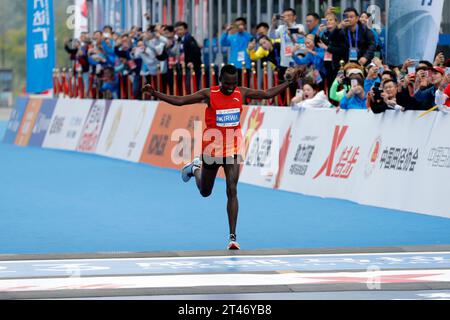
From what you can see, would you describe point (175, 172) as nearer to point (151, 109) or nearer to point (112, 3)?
point (151, 109)

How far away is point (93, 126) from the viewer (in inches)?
1391

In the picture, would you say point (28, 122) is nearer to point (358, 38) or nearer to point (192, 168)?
point (358, 38)

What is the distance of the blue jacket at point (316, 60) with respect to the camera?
2274 cm

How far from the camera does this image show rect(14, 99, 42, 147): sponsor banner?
4147 cm

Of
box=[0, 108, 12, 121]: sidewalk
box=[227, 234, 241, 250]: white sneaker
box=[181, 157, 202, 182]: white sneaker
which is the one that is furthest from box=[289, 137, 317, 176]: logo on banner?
box=[0, 108, 12, 121]: sidewalk

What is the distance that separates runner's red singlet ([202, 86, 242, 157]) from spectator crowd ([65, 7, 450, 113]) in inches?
53.7

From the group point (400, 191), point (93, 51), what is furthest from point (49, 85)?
point (400, 191)

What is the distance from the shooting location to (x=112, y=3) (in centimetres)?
5044

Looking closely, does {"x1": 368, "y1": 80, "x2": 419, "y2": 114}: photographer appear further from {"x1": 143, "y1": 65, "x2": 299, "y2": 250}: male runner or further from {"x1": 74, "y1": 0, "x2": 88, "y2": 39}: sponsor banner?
{"x1": 74, "y1": 0, "x2": 88, "y2": 39}: sponsor banner

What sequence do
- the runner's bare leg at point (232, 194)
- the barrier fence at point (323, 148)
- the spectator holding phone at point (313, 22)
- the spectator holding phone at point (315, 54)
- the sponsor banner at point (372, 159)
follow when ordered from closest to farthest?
the runner's bare leg at point (232, 194), the sponsor banner at point (372, 159), the barrier fence at point (323, 148), the spectator holding phone at point (315, 54), the spectator holding phone at point (313, 22)

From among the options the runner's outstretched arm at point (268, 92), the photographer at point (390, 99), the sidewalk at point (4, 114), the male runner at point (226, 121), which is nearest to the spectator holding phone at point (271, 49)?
the photographer at point (390, 99)

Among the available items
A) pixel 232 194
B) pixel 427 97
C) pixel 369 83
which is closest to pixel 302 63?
pixel 369 83

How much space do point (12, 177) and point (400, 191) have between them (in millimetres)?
11016

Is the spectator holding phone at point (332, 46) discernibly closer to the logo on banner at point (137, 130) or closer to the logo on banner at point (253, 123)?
the logo on banner at point (253, 123)
